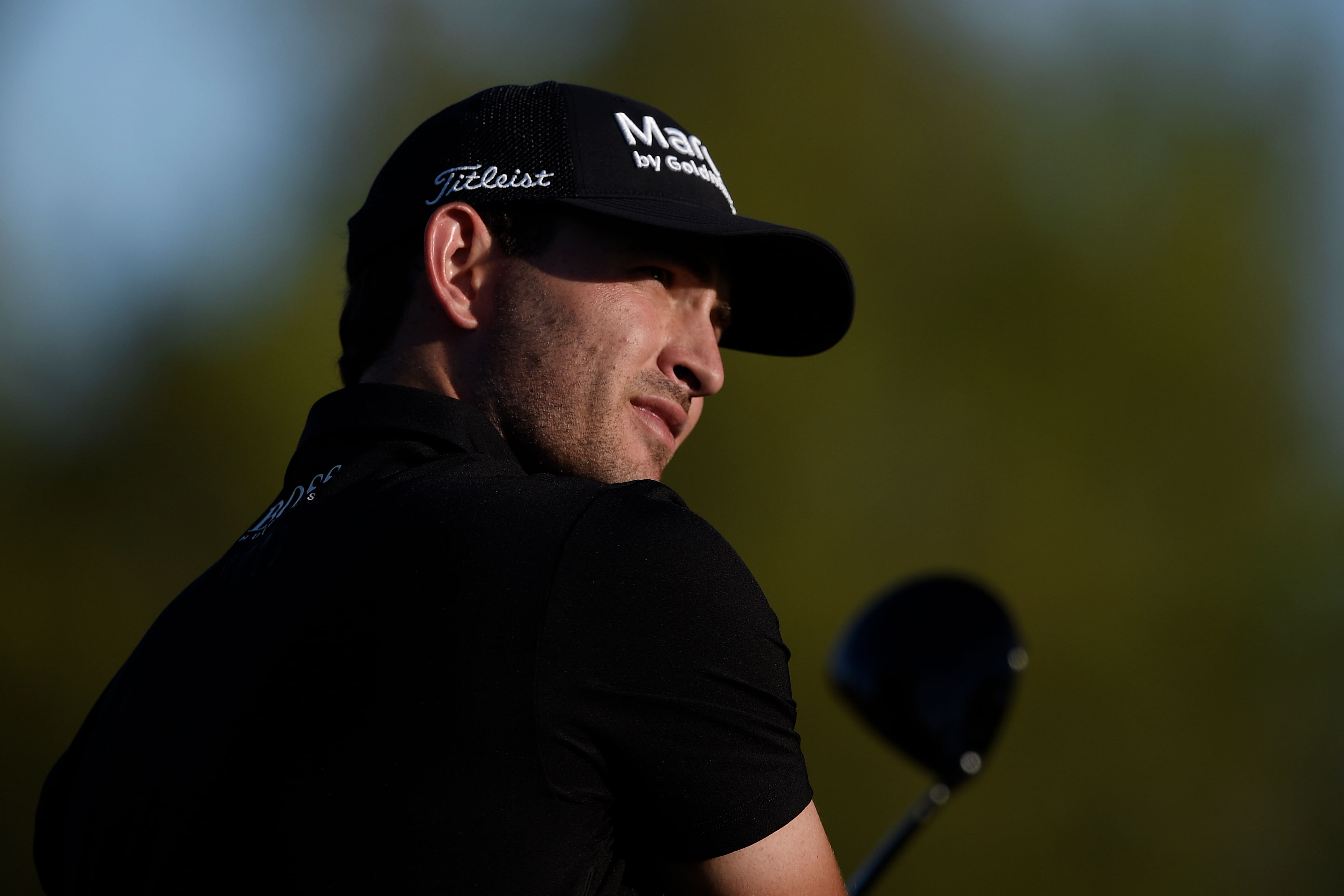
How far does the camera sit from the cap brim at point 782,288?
2260 mm

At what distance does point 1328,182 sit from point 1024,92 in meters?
3.72

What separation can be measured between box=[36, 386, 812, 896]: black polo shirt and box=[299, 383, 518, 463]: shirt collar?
21cm

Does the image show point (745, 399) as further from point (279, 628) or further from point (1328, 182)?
point (279, 628)

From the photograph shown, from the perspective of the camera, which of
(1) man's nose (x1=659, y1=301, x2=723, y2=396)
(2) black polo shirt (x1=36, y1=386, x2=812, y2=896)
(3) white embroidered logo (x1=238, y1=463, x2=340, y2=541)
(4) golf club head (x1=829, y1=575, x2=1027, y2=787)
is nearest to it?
(2) black polo shirt (x1=36, y1=386, x2=812, y2=896)

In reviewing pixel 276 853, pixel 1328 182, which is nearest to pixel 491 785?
pixel 276 853

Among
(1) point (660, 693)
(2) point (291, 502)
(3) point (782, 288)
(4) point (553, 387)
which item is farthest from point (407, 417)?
(3) point (782, 288)

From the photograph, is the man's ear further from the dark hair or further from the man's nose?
the man's nose

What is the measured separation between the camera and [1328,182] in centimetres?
1460

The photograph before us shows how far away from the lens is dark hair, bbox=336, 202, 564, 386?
82.7 inches

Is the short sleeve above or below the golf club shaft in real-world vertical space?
above

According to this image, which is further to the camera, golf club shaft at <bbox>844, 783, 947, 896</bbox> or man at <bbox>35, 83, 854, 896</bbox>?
golf club shaft at <bbox>844, 783, 947, 896</bbox>

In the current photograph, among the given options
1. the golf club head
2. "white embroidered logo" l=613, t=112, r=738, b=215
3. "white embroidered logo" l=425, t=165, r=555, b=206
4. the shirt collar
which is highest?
"white embroidered logo" l=613, t=112, r=738, b=215

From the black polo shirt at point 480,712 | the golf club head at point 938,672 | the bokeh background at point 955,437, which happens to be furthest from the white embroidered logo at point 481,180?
the bokeh background at point 955,437

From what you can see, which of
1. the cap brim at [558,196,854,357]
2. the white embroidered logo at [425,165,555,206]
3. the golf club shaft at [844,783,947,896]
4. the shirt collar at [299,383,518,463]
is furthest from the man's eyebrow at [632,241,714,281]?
the golf club shaft at [844,783,947,896]
